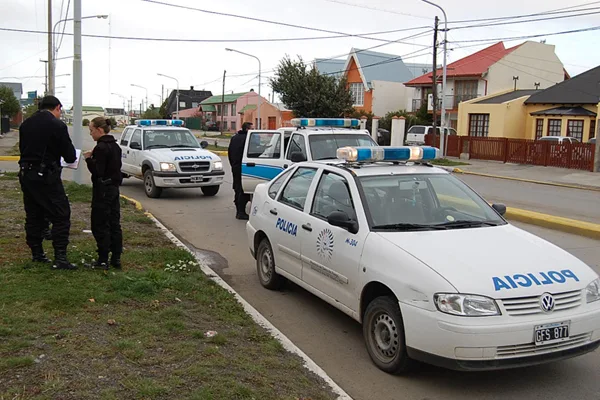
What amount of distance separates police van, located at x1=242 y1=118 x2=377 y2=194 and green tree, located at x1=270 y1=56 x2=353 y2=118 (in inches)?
1222

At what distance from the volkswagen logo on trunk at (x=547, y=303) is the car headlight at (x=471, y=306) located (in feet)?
1.11

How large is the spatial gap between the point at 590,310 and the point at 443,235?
1206 mm

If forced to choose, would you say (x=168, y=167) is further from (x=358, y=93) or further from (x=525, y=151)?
(x=358, y=93)

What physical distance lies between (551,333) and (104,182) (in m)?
4.65

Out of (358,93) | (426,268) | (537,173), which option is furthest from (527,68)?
(426,268)

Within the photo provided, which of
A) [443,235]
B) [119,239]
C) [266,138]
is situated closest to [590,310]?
[443,235]

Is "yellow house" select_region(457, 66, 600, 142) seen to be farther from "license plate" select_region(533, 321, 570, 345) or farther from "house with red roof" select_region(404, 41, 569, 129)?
"license plate" select_region(533, 321, 570, 345)

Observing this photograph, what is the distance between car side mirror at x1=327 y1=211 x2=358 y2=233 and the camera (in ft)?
16.8

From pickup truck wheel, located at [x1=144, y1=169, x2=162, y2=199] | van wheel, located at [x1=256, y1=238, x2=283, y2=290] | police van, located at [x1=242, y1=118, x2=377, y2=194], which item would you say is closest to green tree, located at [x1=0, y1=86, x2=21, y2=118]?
pickup truck wheel, located at [x1=144, y1=169, x2=162, y2=199]

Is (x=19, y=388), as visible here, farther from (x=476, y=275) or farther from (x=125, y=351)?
(x=476, y=275)

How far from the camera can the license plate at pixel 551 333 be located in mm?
4074

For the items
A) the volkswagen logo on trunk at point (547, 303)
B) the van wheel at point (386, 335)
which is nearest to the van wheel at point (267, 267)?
the van wheel at point (386, 335)

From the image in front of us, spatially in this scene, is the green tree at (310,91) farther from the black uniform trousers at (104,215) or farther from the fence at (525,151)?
the black uniform trousers at (104,215)

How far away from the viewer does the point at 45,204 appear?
632 centimetres
